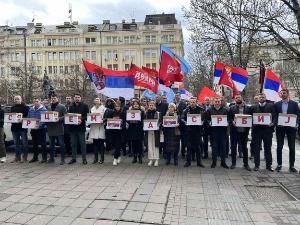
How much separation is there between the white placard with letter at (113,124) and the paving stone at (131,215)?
13.9 feet

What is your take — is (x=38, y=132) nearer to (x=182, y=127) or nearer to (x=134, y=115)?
(x=134, y=115)

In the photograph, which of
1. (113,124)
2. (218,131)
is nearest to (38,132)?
(113,124)

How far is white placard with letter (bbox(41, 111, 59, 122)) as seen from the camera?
30.9 ft

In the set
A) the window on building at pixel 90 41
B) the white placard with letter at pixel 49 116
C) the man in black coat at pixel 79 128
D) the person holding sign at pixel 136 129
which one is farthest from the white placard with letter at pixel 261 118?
the window on building at pixel 90 41

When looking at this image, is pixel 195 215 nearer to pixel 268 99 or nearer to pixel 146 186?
pixel 146 186

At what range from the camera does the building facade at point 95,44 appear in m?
79.4

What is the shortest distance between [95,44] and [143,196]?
80187 millimetres

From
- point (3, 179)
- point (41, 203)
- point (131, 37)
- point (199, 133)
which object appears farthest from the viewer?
point (131, 37)

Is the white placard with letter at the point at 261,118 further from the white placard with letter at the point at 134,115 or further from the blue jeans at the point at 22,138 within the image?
the blue jeans at the point at 22,138

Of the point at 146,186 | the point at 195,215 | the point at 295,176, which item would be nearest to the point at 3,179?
the point at 146,186

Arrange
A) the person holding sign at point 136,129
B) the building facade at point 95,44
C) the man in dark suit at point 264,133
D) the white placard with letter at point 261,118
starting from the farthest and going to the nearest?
the building facade at point 95,44 → the person holding sign at point 136,129 → the man in dark suit at point 264,133 → the white placard with letter at point 261,118

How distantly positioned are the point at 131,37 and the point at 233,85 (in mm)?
73229

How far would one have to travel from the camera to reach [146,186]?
23.3 feet

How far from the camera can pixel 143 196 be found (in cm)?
632
